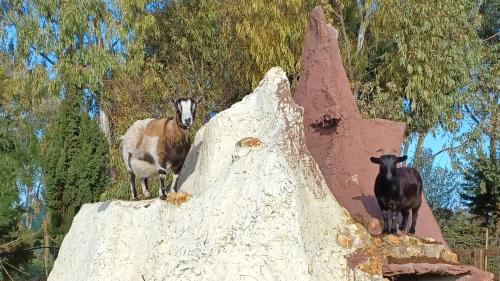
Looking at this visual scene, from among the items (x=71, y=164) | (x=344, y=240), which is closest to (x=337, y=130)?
(x=344, y=240)

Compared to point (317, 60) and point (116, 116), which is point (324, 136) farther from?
point (116, 116)

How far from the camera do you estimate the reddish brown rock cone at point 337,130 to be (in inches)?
412

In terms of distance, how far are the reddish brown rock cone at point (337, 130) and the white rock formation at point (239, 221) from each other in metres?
2.61

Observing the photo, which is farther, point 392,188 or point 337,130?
point 337,130

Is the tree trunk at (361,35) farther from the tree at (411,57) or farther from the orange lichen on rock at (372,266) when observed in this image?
the orange lichen on rock at (372,266)

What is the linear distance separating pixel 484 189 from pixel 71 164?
37.0 feet

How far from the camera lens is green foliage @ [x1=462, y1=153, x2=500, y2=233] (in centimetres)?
2062

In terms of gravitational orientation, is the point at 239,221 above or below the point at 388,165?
below

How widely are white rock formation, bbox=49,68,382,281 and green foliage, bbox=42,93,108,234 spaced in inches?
273

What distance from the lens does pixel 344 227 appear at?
7.66m

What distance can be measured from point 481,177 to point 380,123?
11174 mm

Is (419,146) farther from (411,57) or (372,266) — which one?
(372,266)

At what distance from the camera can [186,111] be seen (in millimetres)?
7633

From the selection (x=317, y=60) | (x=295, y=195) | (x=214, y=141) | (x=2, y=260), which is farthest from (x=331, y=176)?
(x=2, y=260)
